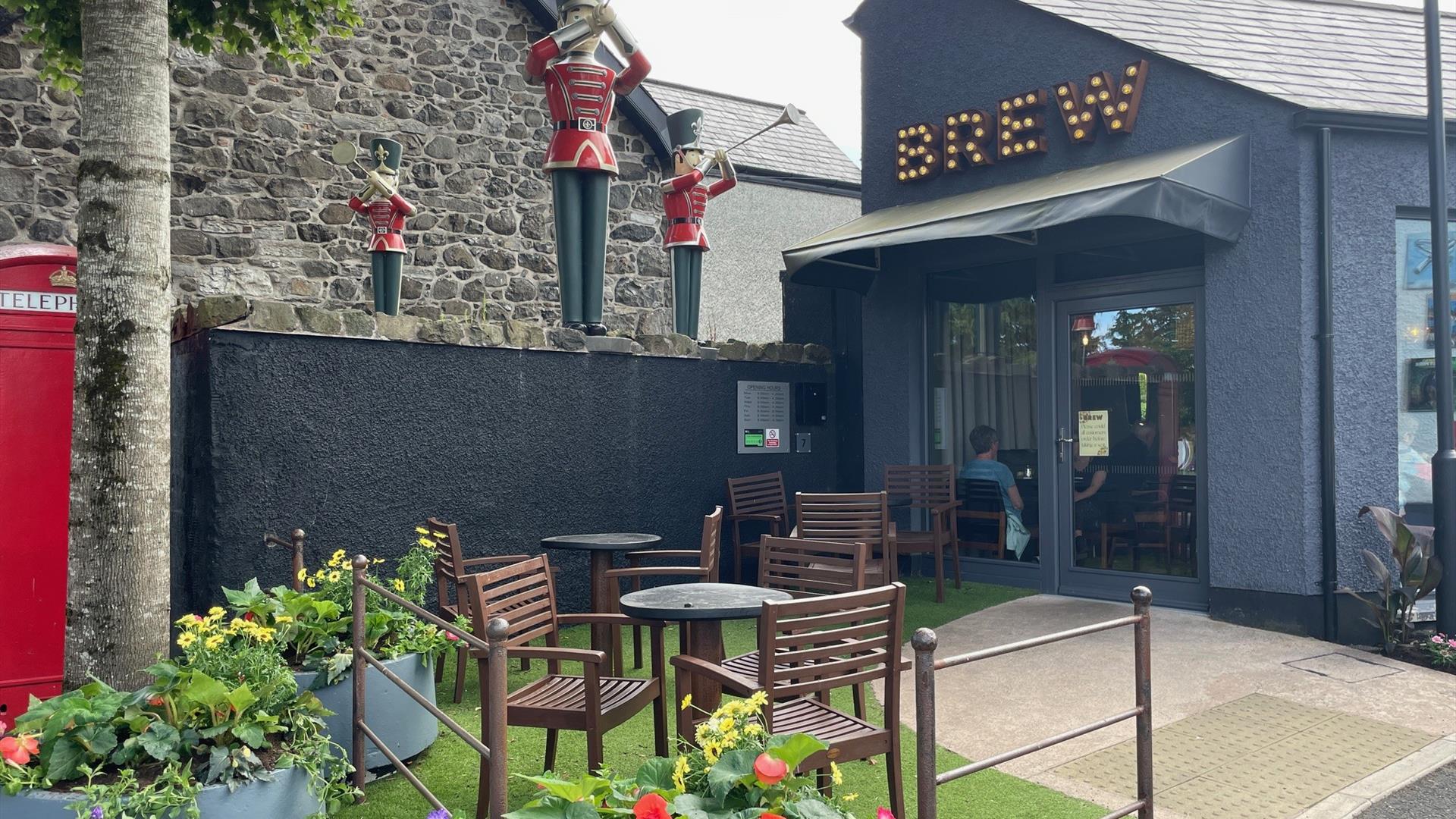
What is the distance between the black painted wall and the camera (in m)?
5.42

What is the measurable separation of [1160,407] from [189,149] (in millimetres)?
7651

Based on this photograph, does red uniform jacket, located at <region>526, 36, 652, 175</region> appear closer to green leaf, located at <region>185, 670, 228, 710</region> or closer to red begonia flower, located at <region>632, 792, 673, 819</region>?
green leaf, located at <region>185, 670, 228, 710</region>

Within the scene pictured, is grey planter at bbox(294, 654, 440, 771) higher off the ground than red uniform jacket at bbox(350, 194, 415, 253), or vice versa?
red uniform jacket at bbox(350, 194, 415, 253)

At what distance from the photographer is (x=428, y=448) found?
6.23 metres

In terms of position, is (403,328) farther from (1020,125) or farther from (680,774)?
(1020,125)

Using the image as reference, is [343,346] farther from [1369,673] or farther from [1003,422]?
[1369,673]

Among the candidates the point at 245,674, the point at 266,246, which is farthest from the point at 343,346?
the point at 266,246

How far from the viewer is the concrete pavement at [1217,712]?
12.8 feet

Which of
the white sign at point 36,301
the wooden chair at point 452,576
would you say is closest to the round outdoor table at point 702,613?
the wooden chair at point 452,576

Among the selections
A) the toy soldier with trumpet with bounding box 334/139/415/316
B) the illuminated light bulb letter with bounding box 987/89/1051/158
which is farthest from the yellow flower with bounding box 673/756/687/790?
the toy soldier with trumpet with bounding box 334/139/415/316

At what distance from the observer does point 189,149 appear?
8.62 meters

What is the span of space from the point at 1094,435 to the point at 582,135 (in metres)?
4.00

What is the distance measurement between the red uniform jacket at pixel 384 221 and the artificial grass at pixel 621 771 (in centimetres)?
443

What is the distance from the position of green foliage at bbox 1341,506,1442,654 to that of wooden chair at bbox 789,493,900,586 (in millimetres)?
2620
